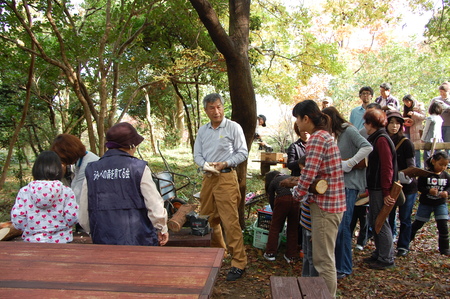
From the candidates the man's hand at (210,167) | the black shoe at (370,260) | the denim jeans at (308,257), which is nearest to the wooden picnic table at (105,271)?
the denim jeans at (308,257)

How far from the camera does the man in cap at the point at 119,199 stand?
2506mm

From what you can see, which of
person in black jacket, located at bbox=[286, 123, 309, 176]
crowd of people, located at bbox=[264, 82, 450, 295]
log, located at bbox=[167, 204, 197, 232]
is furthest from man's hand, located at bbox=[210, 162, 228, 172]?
person in black jacket, located at bbox=[286, 123, 309, 176]

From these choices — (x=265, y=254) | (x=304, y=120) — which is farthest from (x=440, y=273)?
(x=304, y=120)

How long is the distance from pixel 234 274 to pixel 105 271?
238 cm

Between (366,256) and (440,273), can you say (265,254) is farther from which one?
(440,273)

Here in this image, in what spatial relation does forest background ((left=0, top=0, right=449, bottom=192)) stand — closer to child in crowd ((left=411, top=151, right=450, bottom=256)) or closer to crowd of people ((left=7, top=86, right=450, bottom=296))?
crowd of people ((left=7, top=86, right=450, bottom=296))

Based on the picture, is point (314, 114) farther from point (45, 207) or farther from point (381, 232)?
point (45, 207)

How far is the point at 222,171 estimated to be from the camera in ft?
13.2

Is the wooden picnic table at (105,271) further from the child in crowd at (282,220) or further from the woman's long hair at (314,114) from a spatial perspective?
the child in crowd at (282,220)

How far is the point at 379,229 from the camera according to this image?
3842 millimetres

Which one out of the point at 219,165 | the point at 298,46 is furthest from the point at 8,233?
the point at 298,46

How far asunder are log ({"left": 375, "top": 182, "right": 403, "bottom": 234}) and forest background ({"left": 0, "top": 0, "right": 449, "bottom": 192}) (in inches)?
83.4

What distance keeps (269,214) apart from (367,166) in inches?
60.0

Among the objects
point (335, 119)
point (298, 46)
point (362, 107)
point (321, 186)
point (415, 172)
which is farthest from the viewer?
point (298, 46)
